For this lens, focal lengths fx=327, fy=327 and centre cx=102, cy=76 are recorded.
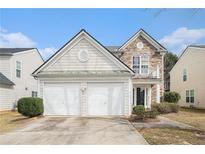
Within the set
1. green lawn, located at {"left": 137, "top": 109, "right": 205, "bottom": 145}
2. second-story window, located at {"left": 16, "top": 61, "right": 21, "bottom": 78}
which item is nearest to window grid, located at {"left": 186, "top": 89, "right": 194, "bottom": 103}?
second-story window, located at {"left": 16, "top": 61, "right": 21, "bottom": 78}

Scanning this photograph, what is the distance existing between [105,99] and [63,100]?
2.73m

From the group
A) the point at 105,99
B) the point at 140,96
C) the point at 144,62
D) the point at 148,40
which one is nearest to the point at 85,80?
the point at 105,99

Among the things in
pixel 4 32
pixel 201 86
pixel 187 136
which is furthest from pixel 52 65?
pixel 201 86

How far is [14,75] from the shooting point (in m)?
28.2

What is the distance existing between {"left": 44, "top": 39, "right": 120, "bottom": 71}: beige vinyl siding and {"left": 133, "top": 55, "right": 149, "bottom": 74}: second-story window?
23.7ft

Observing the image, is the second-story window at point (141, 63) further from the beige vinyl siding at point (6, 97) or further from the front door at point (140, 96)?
the beige vinyl siding at point (6, 97)

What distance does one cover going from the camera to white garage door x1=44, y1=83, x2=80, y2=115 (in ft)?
69.6

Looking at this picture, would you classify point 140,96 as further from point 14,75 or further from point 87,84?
point 14,75

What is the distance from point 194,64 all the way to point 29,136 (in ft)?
75.0

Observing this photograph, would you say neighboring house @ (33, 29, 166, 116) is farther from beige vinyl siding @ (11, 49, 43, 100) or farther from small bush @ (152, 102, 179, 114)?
beige vinyl siding @ (11, 49, 43, 100)

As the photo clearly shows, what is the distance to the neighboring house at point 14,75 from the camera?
87.5ft

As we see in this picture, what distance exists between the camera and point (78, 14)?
22969mm

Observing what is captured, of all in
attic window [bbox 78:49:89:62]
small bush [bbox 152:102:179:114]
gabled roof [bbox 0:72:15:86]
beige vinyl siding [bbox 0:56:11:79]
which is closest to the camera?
attic window [bbox 78:49:89:62]

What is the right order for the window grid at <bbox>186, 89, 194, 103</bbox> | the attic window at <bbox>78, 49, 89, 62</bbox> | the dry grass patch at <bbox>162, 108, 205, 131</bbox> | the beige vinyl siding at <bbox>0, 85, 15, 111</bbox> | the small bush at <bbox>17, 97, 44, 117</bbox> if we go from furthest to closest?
1. the window grid at <bbox>186, 89, 194, 103</bbox>
2. the beige vinyl siding at <bbox>0, 85, 15, 111</bbox>
3. the attic window at <bbox>78, 49, 89, 62</bbox>
4. the small bush at <bbox>17, 97, 44, 117</bbox>
5. the dry grass patch at <bbox>162, 108, 205, 131</bbox>
